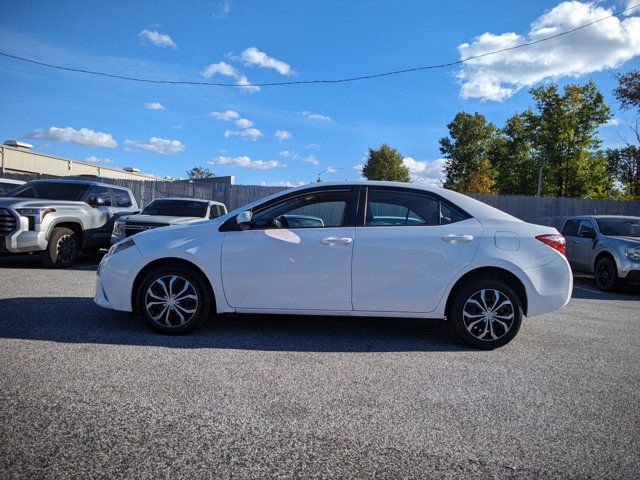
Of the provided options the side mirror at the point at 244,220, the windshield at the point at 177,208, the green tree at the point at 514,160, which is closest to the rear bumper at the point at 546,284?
the side mirror at the point at 244,220

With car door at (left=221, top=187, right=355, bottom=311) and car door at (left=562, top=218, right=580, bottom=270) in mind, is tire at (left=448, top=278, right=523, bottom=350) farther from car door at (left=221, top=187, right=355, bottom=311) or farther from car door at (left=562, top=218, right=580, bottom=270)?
car door at (left=562, top=218, right=580, bottom=270)

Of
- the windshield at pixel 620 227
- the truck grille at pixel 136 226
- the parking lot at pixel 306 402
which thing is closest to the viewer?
the parking lot at pixel 306 402

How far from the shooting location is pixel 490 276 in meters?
4.45

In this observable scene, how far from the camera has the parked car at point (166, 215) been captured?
911 cm

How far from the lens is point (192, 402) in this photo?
300 centimetres

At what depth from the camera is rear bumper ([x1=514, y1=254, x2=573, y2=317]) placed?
173 inches

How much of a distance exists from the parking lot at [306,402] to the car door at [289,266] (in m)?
0.44

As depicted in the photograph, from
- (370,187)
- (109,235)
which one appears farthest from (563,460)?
(109,235)

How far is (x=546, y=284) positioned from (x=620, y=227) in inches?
303

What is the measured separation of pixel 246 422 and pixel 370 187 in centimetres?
273

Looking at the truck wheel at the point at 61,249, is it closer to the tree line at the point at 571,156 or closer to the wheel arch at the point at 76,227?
the wheel arch at the point at 76,227

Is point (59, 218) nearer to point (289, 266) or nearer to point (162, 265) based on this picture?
point (162, 265)

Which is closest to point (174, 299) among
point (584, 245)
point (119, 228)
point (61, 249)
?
point (119, 228)

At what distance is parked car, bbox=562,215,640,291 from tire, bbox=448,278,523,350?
255 inches
